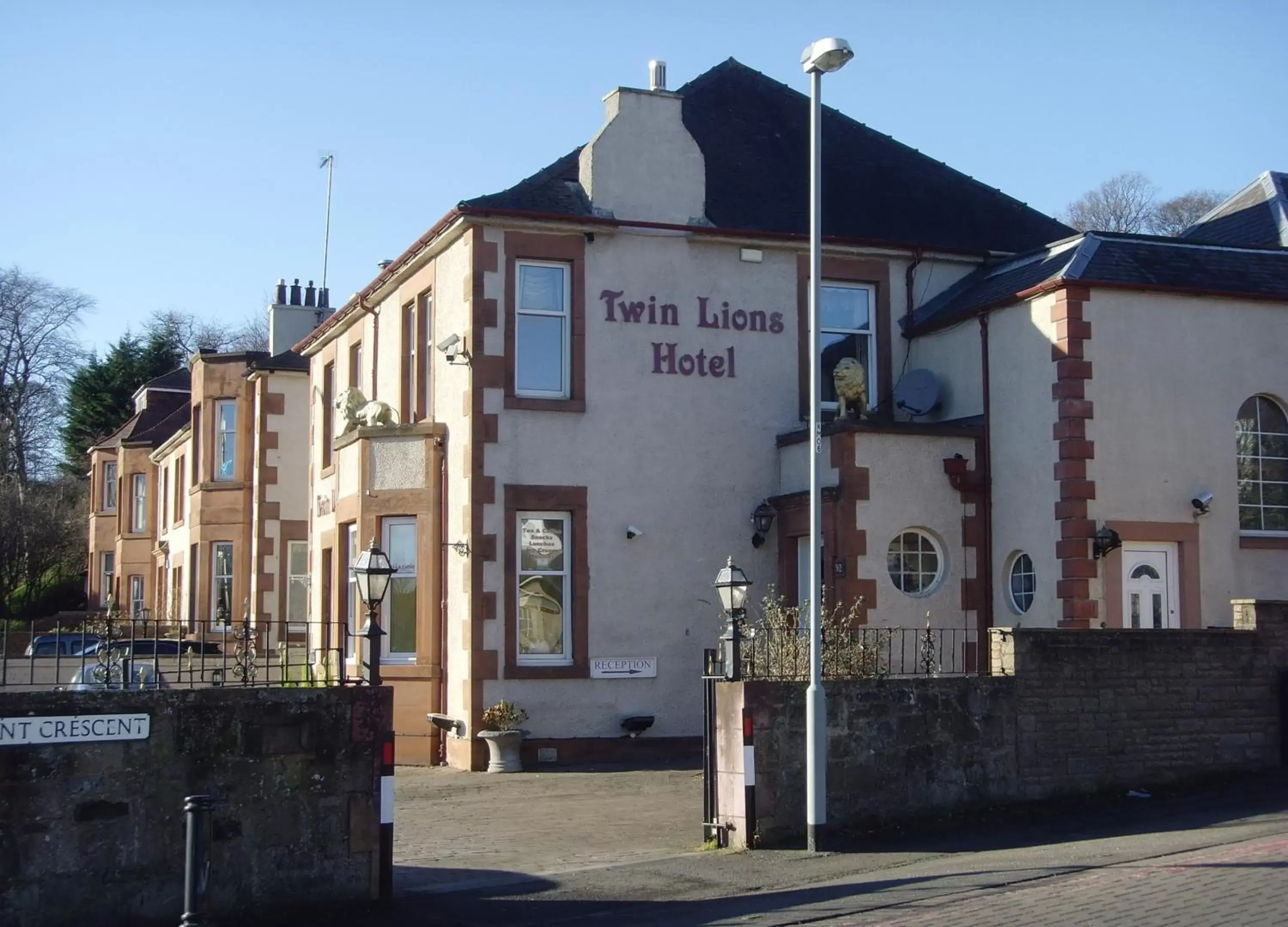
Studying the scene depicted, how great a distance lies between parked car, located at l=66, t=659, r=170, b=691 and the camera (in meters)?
11.4

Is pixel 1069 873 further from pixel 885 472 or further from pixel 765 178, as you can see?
pixel 765 178

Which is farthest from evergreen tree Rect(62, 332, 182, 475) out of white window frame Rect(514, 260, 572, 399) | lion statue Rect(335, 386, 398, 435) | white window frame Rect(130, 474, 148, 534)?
white window frame Rect(514, 260, 572, 399)

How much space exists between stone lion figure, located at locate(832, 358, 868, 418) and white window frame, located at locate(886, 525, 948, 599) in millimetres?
1945

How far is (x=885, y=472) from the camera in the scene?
20.6m

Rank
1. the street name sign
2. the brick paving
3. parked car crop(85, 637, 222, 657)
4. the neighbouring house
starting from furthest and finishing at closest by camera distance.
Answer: the neighbouring house < the street name sign < parked car crop(85, 637, 222, 657) < the brick paving

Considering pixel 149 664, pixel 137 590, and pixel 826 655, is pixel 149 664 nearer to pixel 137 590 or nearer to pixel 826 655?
pixel 826 655

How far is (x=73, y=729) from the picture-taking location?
424 inches

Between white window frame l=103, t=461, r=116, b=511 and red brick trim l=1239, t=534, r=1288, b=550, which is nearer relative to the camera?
red brick trim l=1239, t=534, r=1288, b=550

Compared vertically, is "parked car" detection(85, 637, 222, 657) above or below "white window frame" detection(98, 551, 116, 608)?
below

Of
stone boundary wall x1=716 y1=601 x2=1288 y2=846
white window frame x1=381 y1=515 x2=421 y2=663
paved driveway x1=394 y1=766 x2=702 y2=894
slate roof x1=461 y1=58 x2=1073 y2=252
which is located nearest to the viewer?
paved driveway x1=394 y1=766 x2=702 y2=894

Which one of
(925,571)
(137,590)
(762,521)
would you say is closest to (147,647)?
(762,521)

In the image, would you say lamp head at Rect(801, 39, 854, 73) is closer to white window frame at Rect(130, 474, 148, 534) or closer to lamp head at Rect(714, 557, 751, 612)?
lamp head at Rect(714, 557, 751, 612)

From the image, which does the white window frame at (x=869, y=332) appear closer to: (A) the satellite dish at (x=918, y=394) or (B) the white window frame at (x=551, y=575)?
(A) the satellite dish at (x=918, y=394)

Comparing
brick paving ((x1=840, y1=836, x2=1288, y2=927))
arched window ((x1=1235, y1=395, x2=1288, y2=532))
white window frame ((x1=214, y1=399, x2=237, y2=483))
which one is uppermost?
white window frame ((x1=214, y1=399, x2=237, y2=483))
